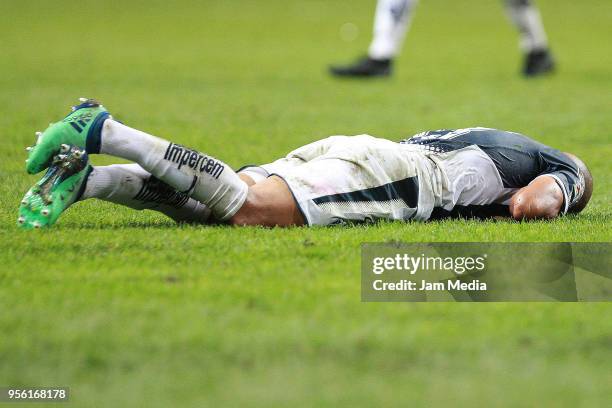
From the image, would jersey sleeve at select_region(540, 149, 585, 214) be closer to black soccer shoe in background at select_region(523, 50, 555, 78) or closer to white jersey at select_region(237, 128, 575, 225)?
white jersey at select_region(237, 128, 575, 225)

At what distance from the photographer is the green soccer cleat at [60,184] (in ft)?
15.2

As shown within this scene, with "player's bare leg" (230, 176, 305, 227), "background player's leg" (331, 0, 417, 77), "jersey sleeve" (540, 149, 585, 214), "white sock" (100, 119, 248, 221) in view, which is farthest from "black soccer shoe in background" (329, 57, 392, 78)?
"white sock" (100, 119, 248, 221)

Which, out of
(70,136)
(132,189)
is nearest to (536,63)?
(132,189)

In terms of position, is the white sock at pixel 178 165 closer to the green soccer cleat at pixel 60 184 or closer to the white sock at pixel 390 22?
the green soccer cleat at pixel 60 184

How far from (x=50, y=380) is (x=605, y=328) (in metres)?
1.78

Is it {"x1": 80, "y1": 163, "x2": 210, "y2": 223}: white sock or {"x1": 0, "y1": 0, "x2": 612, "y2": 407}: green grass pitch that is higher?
{"x1": 80, "y1": 163, "x2": 210, "y2": 223}: white sock

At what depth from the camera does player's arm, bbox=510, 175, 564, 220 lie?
206 inches

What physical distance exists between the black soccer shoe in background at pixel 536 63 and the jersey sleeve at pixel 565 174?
8938 millimetres

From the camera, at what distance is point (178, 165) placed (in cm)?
475

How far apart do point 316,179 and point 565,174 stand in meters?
1.27

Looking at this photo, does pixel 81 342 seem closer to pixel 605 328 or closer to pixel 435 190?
pixel 605 328

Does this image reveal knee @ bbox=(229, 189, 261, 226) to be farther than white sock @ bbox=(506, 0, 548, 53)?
No

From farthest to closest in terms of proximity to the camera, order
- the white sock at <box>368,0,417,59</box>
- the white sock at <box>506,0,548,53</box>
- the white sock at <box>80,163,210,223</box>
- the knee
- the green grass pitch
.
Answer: the white sock at <box>506,0,548,53</box> → the white sock at <box>368,0,417,59</box> → the knee → the white sock at <box>80,163,210,223</box> → the green grass pitch

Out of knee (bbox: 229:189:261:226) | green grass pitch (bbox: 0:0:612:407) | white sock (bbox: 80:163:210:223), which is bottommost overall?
green grass pitch (bbox: 0:0:612:407)
